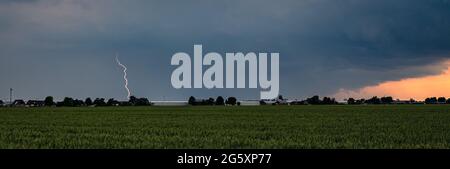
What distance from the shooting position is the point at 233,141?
1089 inches
